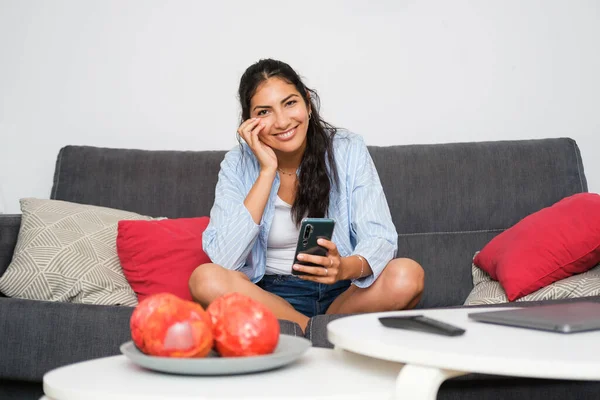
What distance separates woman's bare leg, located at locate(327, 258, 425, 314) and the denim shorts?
184 millimetres

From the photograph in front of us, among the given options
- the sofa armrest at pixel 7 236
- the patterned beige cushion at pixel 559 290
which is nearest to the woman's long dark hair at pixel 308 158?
the patterned beige cushion at pixel 559 290

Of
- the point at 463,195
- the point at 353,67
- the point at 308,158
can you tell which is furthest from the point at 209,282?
the point at 353,67

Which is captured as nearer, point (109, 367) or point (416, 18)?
point (109, 367)

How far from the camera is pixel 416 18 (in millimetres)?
2900

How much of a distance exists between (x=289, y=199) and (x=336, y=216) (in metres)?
0.15

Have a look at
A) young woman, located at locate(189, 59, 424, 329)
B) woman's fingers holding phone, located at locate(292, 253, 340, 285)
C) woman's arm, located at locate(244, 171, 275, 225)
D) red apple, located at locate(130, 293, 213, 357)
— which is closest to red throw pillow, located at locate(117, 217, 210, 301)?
young woman, located at locate(189, 59, 424, 329)

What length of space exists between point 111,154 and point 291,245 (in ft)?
2.60

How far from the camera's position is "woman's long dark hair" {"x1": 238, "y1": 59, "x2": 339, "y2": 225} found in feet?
7.27

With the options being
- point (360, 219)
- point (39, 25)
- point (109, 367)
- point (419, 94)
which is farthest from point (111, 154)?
point (109, 367)

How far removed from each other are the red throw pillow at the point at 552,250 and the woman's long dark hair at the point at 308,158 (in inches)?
21.8

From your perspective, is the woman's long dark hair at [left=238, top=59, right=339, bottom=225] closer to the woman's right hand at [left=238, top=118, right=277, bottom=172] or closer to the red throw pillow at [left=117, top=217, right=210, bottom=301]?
the woman's right hand at [left=238, top=118, right=277, bottom=172]

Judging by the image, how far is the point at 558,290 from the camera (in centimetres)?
202

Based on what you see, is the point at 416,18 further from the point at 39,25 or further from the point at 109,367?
the point at 109,367

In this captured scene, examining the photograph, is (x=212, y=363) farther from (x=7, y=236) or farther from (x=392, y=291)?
(x=7, y=236)
